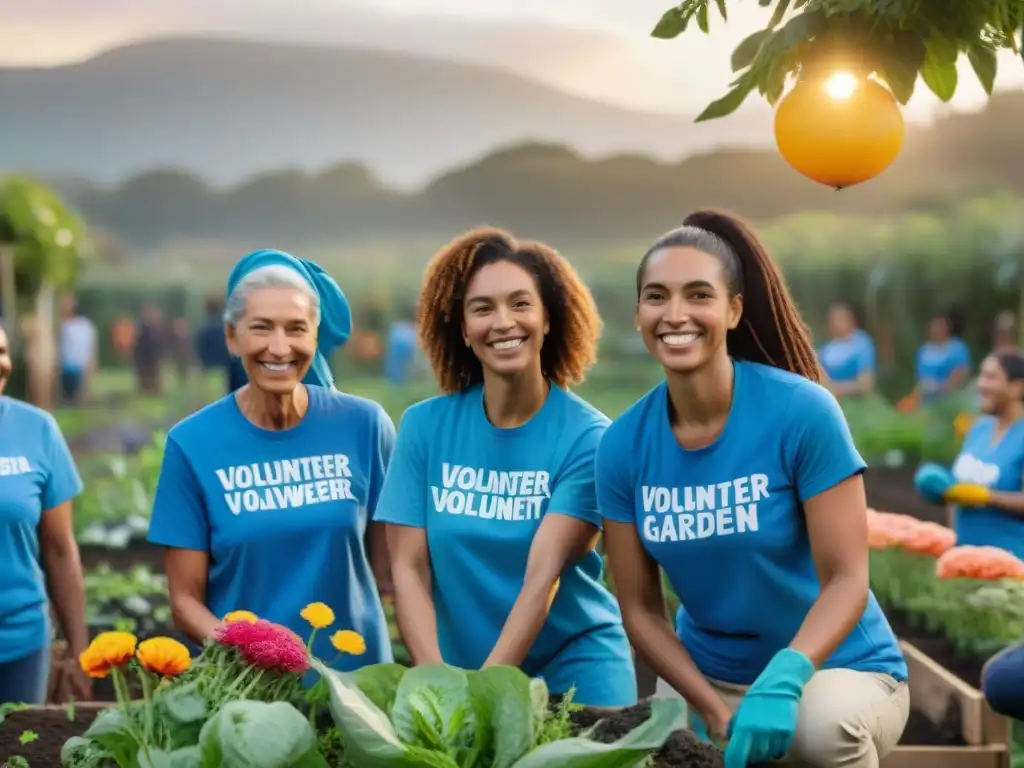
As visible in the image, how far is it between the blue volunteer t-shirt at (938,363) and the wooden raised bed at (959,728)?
9.82 meters

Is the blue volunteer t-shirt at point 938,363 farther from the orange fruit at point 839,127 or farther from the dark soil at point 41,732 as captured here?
the dark soil at point 41,732

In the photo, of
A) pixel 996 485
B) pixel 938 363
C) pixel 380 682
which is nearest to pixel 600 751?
pixel 380 682

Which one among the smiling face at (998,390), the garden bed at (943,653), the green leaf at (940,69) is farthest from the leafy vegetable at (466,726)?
the smiling face at (998,390)

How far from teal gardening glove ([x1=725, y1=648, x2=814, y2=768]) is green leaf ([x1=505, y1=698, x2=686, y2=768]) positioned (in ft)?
0.40

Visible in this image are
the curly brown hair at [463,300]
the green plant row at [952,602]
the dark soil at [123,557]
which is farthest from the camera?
the dark soil at [123,557]

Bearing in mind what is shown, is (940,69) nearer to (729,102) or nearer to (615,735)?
(729,102)

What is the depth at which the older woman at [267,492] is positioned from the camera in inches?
119

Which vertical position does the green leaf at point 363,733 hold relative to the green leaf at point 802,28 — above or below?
below

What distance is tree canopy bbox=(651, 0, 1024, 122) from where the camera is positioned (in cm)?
256

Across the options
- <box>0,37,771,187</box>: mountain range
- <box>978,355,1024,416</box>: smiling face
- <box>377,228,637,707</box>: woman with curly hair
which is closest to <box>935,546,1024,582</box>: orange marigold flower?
<box>978,355,1024,416</box>: smiling face

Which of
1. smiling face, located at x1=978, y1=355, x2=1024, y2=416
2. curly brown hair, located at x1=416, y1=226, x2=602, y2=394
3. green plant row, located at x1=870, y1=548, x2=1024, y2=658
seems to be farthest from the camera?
smiling face, located at x1=978, y1=355, x2=1024, y2=416

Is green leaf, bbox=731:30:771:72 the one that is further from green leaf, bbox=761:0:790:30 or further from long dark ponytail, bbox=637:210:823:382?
long dark ponytail, bbox=637:210:823:382

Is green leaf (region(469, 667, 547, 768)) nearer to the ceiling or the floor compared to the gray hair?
nearer to the floor

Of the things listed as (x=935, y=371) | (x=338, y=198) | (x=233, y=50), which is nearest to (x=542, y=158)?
(x=338, y=198)
